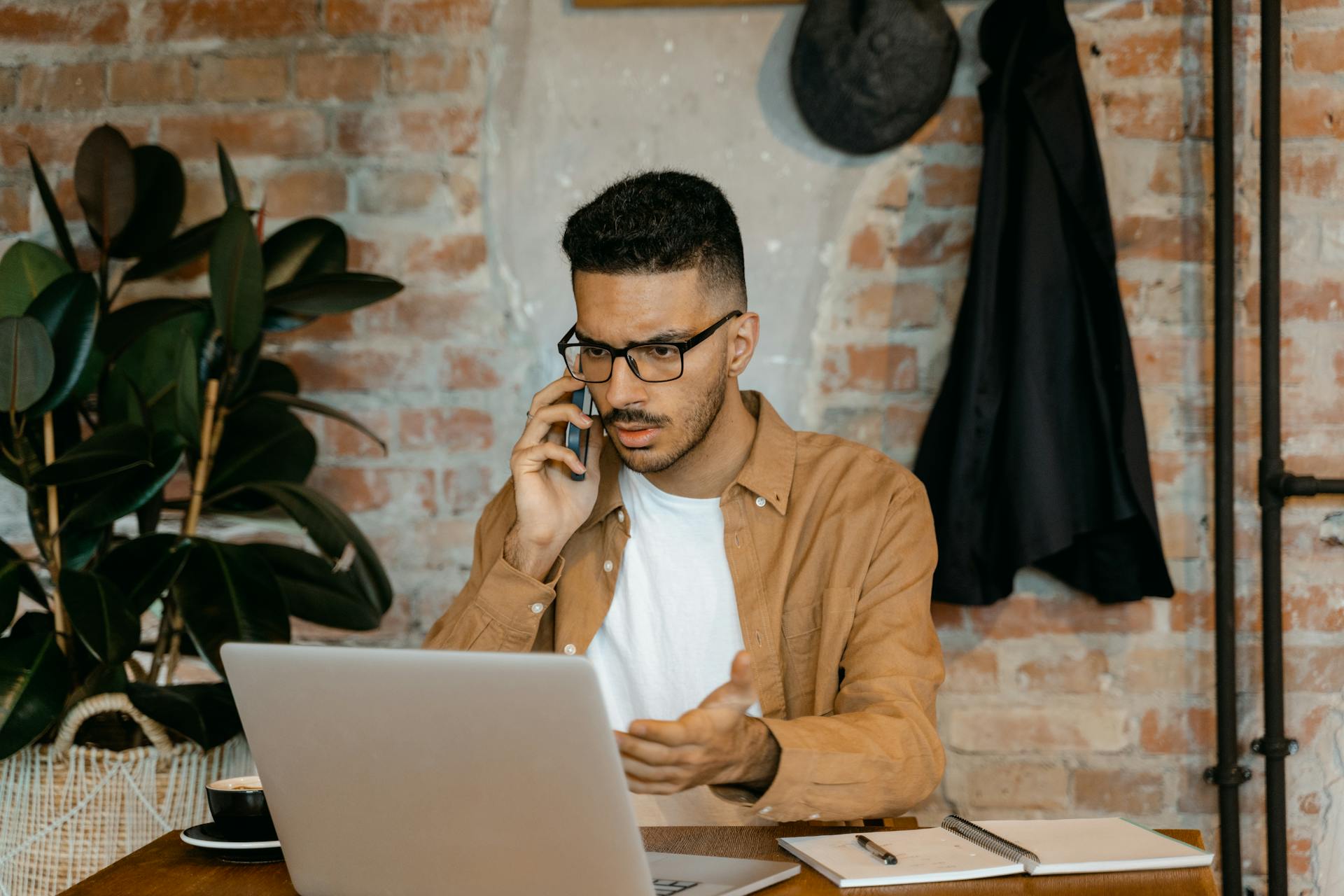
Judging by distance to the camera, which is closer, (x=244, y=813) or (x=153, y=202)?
(x=244, y=813)

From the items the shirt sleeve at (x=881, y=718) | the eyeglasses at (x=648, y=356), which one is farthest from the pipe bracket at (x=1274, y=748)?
the eyeglasses at (x=648, y=356)

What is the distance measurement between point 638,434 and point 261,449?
80cm

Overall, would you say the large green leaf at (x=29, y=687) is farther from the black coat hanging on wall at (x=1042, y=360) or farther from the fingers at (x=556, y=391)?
the black coat hanging on wall at (x=1042, y=360)

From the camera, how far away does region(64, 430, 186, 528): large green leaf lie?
1.86m

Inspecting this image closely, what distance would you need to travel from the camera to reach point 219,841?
1178mm

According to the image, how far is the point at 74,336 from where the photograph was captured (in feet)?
6.09

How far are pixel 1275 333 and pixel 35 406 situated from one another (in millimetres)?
1960

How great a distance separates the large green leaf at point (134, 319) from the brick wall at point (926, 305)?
0.21 m

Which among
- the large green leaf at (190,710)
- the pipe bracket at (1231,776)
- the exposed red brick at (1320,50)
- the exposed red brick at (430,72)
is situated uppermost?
the exposed red brick at (430,72)

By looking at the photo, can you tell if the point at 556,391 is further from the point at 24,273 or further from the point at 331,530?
the point at 24,273

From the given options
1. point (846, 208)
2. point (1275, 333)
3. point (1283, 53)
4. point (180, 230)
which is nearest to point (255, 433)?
point (180, 230)

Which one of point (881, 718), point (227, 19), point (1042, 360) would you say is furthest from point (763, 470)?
point (227, 19)

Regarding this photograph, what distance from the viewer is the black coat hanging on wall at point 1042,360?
78.7 inches

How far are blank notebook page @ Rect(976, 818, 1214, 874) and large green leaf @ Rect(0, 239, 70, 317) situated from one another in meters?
1.63
